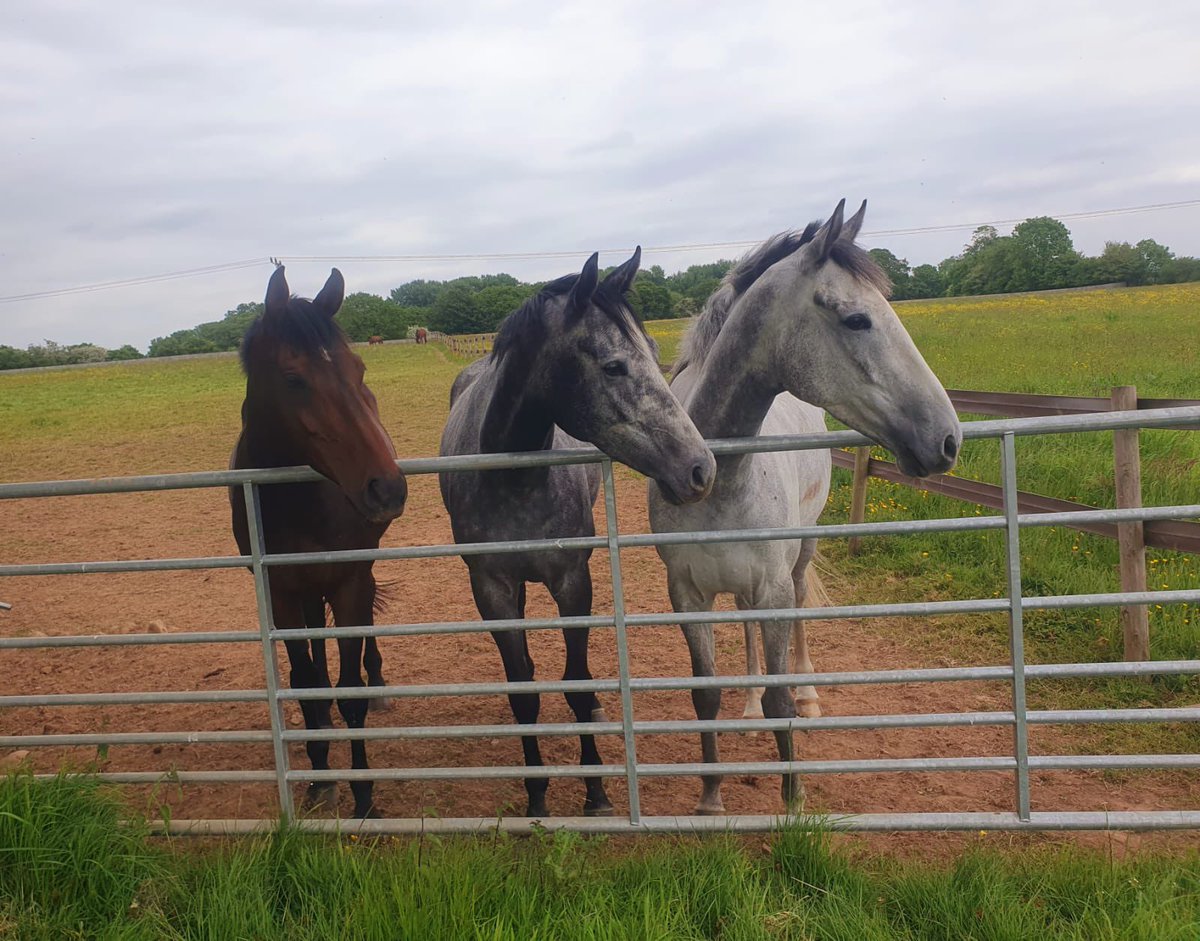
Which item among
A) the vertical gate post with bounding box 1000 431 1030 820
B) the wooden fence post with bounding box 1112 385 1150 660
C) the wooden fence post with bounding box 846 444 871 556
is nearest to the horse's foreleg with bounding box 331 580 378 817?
the vertical gate post with bounding box 1000 431 1030 820

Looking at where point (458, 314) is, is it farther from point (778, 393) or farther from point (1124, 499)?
point (778, 393)

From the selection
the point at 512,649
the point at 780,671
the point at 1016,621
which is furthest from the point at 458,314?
the point at 1016,621

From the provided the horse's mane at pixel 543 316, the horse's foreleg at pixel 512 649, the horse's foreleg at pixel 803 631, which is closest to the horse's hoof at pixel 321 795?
the horse's foreleg at pixel 512 649

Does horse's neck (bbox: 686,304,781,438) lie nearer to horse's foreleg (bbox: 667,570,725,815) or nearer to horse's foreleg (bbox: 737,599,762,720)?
horse's foreleg (bbox: 667,570,725,815)

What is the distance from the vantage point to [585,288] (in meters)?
2.73

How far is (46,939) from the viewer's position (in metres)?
2.29

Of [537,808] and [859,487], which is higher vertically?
[859,487]

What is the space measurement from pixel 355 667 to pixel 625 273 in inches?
79.6

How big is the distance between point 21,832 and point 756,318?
119 inches

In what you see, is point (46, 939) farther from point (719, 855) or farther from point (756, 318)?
point (756, 318)

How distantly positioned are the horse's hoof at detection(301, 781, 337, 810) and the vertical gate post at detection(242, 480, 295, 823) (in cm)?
37

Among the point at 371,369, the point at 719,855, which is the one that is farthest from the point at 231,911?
the point at 371,369

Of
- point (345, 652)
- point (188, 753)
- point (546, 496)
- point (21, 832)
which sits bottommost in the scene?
point (188, 753)

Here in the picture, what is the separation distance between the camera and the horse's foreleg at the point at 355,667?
3.28 metres
